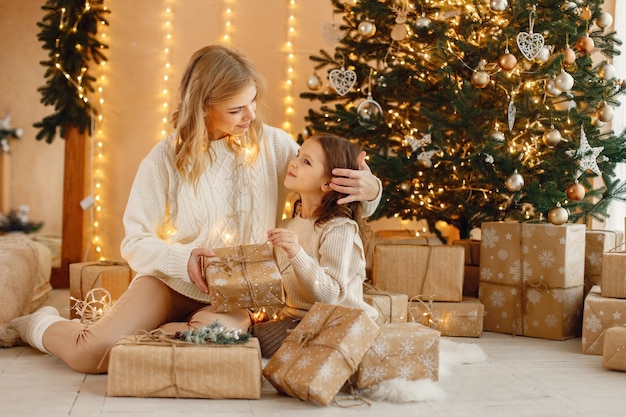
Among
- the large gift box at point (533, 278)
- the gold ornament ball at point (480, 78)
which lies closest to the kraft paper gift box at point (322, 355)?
the large gift box at point (533, 278)

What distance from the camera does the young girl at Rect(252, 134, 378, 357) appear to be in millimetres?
2691

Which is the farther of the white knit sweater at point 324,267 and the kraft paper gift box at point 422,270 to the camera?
the kraft paper gift box at point 422,270

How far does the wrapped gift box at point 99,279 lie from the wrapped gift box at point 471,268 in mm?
1497

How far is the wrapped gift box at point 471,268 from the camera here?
12.0ft

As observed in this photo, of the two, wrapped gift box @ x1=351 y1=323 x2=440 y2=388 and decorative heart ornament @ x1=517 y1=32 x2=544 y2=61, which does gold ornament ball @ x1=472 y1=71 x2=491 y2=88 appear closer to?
decorative heart ornament @ x1=517 y1=32 x2=544 y2=61

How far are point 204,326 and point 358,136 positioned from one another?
4.94 ft

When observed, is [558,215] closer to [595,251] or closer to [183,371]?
[595,251]

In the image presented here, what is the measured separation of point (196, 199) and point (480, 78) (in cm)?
129

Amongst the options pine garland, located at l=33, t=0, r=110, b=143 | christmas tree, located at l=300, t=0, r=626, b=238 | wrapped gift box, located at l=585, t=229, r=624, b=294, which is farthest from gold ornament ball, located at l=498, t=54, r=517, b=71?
pine garland, located at l=33, t=0, r=110, b=143

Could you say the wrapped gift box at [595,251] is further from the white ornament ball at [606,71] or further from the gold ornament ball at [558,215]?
the white ornament ball at [606,71]

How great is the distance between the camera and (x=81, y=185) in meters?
4.50

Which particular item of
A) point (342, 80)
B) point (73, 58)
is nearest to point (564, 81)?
point (342, 80)

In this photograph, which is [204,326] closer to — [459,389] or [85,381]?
[85,381]

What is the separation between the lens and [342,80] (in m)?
3.67
